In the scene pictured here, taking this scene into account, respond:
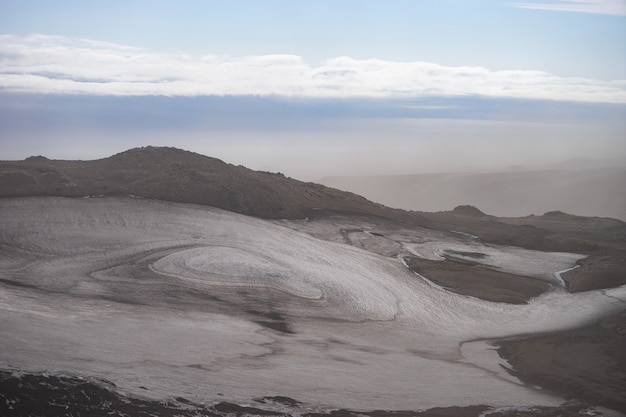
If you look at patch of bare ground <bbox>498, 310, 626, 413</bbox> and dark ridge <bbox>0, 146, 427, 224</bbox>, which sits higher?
dark ridge <bbox>0, 146, 427, 224</bbox>

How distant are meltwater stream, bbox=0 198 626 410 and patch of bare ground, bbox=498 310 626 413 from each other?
0.53m

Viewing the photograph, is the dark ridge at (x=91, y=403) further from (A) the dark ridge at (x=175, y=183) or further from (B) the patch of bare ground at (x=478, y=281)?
(A) the dark ridge at (x=175, y=183)

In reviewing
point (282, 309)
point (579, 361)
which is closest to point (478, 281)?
point (579, 361)

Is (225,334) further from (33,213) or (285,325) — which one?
(33,213)

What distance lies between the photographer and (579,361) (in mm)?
14203

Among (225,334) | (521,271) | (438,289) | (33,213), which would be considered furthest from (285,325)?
(521,271)

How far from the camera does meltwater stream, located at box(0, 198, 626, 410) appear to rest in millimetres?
11508

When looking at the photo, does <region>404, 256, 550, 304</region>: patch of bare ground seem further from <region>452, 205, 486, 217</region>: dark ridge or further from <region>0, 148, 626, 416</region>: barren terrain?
<region>452, 205, 486, 217</region>: dark ridge

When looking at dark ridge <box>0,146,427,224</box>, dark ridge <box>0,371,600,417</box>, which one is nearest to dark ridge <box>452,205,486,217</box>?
dark ridge <box>0,146,427,224</box>

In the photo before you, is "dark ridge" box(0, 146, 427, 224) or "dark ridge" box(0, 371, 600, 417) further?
"dark ridge" box(0, 146, 427, 224)

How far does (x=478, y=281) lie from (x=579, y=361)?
5040 millimetres

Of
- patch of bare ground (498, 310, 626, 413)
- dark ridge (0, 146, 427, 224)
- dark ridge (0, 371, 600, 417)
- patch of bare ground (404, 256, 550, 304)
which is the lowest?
dark ridge (0, 371, 600, 417)

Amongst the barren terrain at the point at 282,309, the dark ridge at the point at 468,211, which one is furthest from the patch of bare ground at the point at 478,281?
the dark ridge at the point at 468,211

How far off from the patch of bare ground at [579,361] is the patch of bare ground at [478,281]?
236cm
